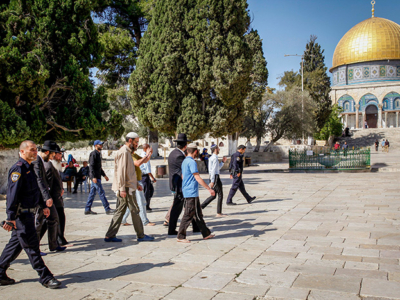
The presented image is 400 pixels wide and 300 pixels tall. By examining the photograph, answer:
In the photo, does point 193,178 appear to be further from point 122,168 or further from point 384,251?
point 384,251

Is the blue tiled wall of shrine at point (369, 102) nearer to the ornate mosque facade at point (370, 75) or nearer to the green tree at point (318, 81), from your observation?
the ornate mosque facade at point (370, 75)

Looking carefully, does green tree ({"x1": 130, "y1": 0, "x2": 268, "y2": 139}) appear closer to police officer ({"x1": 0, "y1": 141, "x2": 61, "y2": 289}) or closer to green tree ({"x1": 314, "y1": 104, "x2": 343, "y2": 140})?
police officer ({"x1": 0, "y1": 141, "x2": 61, "y2": 289})

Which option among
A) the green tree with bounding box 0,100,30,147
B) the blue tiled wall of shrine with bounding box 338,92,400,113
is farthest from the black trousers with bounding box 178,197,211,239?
the blue tiled wall of shrine with bounding box 338,92,400,113

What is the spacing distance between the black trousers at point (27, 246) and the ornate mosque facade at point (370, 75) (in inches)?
2636

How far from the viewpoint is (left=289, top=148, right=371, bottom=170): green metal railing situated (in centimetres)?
2127

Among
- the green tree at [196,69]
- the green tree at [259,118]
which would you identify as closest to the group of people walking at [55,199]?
the green tree at [196,69]

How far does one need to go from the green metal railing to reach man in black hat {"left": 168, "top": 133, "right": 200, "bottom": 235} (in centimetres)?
1623

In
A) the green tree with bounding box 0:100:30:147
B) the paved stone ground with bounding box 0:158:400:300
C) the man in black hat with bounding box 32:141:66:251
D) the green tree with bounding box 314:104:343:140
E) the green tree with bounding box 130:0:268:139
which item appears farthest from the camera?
the green tree with bounding box 314:104:343:140

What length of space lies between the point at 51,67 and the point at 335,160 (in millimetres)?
15671

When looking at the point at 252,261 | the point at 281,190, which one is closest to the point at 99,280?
the point at 252,261

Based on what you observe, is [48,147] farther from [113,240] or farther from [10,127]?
[10,127]

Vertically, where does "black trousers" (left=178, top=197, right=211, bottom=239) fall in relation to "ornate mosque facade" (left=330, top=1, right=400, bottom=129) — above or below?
below

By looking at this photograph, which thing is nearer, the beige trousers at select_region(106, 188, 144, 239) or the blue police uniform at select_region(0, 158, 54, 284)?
the blue police uniform at select_region(0, 158, 54, 284)

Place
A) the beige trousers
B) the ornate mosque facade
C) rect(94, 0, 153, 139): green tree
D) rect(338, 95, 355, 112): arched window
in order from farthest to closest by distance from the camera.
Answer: rect(338, 95, 355, 112): arched window, the ornate mosque facade, rect(94, 0, 153, 139): green tree, the beige trousers
